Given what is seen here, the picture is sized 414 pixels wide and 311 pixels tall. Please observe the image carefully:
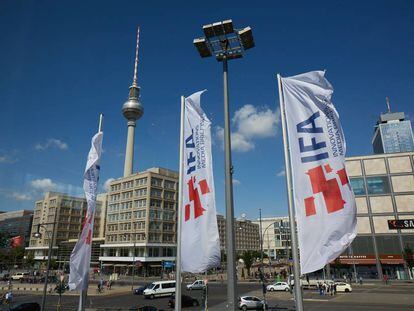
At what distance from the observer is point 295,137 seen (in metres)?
9.17

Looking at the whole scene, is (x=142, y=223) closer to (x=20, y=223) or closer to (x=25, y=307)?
(x=25, y=307)

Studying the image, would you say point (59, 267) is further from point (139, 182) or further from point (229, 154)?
point (229, 154)

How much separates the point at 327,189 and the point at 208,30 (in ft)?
21.8

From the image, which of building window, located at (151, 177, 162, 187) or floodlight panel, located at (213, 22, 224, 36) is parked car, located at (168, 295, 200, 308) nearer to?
floodlight panel, located at (213, 22, 224, 36)

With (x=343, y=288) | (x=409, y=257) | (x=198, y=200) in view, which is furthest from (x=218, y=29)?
(x=409, y=257)

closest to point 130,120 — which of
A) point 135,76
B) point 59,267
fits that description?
point 135,76

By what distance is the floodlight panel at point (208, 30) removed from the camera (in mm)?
11153

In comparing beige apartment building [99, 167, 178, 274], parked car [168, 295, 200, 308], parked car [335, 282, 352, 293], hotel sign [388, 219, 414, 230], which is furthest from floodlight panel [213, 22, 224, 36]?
beige apartment building [99, 167, 178, 274]

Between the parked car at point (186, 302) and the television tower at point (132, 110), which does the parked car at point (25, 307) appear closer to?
the parked car at point (186, 302)

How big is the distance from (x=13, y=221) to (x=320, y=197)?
173 meters

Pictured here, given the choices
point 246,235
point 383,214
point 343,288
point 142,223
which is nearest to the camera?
point 343,288

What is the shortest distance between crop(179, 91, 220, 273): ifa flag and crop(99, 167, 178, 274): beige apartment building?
78.2 metres

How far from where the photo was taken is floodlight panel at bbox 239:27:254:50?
11156mm

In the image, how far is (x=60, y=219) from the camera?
395 ft
